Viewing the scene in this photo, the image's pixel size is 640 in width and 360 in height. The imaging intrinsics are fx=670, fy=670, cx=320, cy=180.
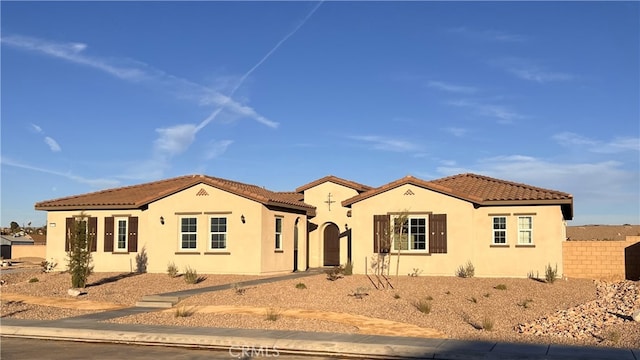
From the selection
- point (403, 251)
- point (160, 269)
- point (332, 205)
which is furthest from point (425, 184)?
point (160, 269)

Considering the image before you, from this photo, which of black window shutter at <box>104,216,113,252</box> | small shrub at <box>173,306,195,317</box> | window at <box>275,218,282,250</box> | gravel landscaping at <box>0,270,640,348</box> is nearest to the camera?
gravel landscaping at <box>0,270,640,348</box>

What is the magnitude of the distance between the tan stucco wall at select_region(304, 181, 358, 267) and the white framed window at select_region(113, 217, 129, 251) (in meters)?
8.46

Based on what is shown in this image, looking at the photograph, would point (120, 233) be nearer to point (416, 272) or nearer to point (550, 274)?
point (416, 272)

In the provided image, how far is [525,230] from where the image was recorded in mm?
25172

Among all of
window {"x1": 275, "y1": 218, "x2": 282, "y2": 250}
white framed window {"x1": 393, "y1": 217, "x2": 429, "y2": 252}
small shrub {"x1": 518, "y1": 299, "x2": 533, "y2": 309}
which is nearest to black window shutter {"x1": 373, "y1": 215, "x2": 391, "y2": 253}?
white framed window {"x1": 393, "y1": 217, "x2": 429, "y2": 252}

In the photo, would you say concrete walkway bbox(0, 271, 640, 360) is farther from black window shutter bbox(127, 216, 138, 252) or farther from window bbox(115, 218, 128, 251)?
window bbox(115, 218, 128, 251)

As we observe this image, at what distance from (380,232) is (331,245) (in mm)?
6514

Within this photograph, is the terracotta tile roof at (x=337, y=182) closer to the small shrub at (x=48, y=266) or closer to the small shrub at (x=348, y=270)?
the small shrub at (x=348, y=270)

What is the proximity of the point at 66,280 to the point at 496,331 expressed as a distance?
18243 mm

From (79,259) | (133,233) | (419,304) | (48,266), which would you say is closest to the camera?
(419,304)

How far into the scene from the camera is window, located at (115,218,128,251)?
95.3ft

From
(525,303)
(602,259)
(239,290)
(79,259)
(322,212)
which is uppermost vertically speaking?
(322,212)

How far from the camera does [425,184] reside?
25.8 metres

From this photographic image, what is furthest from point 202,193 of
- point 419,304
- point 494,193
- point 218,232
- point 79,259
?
point 419,304
